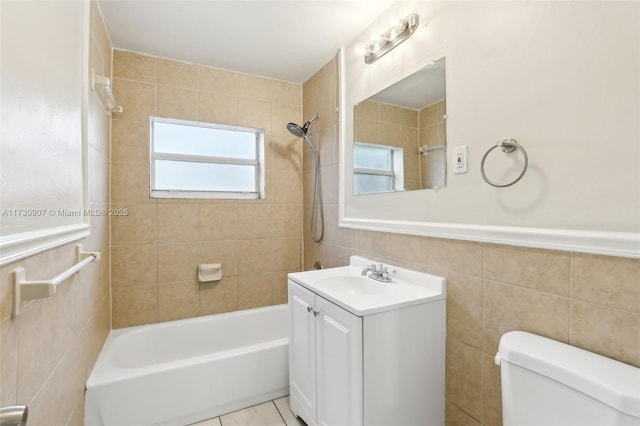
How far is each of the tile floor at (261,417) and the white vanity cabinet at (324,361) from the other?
0.10 m

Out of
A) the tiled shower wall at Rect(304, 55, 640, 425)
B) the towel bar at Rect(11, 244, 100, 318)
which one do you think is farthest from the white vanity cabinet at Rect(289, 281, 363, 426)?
the towel bar at Rect(11, 244, 100, 318)

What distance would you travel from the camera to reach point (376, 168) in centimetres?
182

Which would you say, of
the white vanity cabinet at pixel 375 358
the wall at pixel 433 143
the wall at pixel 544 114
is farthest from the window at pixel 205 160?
the wall at pixel 544 114

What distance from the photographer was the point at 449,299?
1346 millimetres

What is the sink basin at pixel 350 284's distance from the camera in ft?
5.36

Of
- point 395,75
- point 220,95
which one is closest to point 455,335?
point 395,75

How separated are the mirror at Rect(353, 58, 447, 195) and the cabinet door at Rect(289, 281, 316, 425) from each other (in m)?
0.80

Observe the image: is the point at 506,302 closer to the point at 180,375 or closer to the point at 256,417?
the point at 256,417

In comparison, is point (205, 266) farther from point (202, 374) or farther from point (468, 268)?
point (468, 268)

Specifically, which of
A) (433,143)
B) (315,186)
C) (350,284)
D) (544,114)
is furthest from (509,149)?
(315,186)

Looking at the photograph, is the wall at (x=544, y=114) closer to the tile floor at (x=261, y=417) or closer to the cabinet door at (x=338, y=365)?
the cabinet door at (x=338, y=365)

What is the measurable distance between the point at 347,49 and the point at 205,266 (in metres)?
1.97

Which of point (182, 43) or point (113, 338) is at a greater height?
point (182, 43)

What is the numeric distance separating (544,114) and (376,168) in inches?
36.3
